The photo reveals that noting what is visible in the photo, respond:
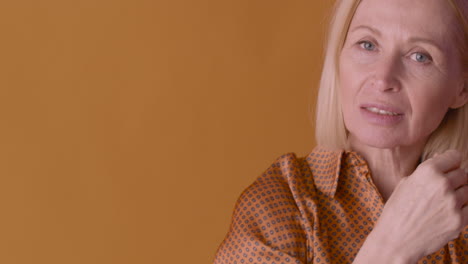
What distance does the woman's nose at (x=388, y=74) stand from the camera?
1.78m

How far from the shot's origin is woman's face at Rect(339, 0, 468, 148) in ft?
5.92

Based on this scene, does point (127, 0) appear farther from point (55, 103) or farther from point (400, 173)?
point (400, 173)

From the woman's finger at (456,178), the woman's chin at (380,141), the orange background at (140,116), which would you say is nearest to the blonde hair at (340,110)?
the woman's chin at (380,141)

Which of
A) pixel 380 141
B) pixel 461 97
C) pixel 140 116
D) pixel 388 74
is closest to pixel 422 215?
pixel 380 141

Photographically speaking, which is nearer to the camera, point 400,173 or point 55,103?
point 400,173

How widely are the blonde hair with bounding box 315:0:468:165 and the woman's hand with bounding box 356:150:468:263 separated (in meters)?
0.27

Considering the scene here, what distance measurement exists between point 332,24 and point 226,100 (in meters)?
0.88

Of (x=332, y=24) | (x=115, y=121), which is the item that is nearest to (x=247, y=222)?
(x=332, y=24)

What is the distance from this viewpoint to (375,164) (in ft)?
6.26

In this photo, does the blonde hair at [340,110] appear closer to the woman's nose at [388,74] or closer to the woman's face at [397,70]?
the woman's face at [397,70]

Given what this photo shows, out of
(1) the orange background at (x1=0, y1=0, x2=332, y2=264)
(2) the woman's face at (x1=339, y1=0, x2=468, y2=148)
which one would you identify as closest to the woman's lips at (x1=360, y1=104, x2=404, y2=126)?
(2) the woman's face at (x1=339, y1=0, x2=468, y2=148)

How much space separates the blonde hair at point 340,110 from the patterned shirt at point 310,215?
0.05m

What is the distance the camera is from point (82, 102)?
2605 millimetres

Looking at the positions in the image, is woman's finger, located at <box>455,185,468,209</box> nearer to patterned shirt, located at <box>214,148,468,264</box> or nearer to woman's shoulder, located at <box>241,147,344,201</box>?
patterned shirt, located at <box>214,148,468,264</box>
